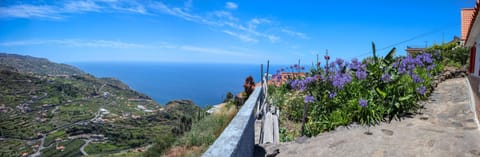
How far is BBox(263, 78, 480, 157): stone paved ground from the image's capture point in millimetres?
3089

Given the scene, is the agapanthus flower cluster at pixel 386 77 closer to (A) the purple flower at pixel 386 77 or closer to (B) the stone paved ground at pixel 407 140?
(A) the purple flower at pixel 386 77

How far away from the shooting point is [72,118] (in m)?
75.6

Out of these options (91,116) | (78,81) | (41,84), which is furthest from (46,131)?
(78,81)

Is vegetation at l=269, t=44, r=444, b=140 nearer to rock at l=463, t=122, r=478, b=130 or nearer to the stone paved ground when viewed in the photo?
the stone paved ground

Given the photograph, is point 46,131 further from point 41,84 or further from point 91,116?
point 41,84

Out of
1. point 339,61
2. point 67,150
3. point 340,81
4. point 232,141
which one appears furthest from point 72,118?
point 232,141

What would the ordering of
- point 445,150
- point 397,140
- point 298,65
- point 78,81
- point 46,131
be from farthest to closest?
point 78,81, point 46,131, point 298,65, point 397,140, point 445,150

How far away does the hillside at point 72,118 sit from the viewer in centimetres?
5481

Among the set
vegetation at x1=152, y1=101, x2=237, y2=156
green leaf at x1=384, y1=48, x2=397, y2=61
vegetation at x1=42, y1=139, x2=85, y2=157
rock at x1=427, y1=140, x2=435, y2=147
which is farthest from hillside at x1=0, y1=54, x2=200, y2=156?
rock at x1=427, y1=140, x2=435, y2=147

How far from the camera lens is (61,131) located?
217ft

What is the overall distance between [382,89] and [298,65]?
393 cm

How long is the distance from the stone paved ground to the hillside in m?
34.2

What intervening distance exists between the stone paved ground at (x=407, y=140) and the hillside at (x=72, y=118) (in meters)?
34.2

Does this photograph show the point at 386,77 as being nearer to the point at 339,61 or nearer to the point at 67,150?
the point at 339,61
